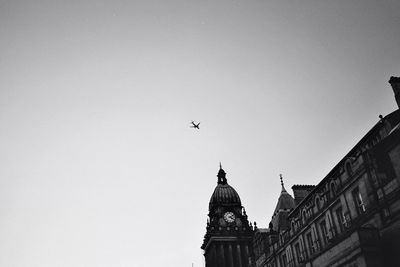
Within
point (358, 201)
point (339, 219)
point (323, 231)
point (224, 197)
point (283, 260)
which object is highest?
point (224, 197)

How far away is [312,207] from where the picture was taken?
3762cm

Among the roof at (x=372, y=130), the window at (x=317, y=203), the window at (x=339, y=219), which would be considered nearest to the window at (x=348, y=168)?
the roof at (x=372, y=130)

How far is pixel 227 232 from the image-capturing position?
78.8 meters

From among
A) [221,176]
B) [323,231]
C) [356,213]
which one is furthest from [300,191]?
[221,176]

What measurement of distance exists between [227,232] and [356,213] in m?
A: 51.2

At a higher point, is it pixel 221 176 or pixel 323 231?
pixel 221 176

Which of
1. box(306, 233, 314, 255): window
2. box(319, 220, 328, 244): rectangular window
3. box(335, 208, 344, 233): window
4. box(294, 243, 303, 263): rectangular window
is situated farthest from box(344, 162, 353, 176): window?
box(294, 243, 303, 263): rectangular window

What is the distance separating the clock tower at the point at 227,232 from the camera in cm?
7544

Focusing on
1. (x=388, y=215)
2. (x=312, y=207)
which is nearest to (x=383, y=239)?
(x=388, y=215)

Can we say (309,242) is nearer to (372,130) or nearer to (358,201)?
(358,201)

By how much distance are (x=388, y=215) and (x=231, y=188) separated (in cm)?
6399

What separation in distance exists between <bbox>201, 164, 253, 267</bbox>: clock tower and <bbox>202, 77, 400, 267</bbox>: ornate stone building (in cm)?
3268

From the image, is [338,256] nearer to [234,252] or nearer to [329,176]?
[329,176]

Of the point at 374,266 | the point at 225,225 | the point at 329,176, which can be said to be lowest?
the point at 374,266
